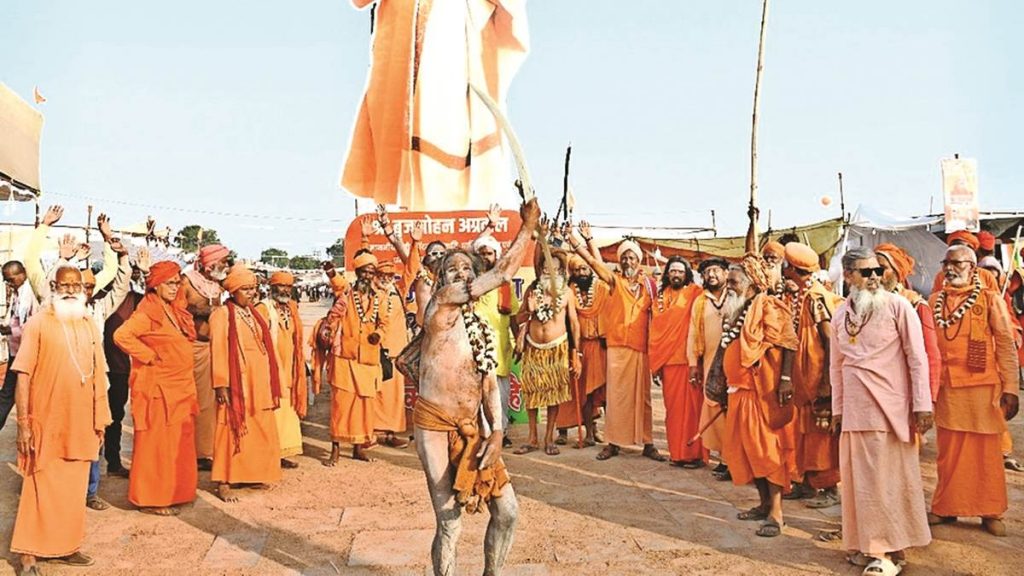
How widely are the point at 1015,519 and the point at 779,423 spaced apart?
1671mm

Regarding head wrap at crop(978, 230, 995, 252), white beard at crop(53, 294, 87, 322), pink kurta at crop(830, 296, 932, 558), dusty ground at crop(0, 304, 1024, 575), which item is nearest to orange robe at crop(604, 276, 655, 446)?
dusty ground at crop(0, 304, 1024, 575)

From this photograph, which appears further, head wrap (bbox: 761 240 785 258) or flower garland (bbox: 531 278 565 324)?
flower garland (bbox: 531 278 565 324)

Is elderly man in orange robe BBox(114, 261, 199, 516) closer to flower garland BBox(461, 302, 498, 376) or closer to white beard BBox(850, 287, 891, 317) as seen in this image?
flower garland BBox(461, 302, 498, 376)

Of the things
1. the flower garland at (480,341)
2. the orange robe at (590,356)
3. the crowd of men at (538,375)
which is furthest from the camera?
the orange robe at (590,356)

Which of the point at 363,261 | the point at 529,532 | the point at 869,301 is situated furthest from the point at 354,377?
the point at 869,301

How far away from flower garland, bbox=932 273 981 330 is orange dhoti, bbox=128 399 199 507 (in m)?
5.10

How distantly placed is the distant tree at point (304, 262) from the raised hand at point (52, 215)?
6774cm

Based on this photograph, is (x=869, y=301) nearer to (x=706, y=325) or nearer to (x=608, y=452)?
(x=706, y=325)

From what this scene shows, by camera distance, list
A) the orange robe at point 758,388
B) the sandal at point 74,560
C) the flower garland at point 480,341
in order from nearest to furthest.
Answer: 1. the flower garland at point 480,341
2. the sandal at point 74,560
3. the orange robe at point 758,388

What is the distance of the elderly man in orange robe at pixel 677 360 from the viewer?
6.53 metres

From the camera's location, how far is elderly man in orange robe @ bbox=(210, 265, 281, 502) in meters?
5.64

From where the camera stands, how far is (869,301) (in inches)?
161

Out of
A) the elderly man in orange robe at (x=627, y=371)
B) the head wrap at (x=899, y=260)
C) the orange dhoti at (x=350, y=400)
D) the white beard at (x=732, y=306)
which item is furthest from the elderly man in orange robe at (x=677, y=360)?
the orange dhoti at (x=350, y=400)

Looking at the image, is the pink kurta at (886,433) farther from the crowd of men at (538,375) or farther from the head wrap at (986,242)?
the head wrap at (986,242)
